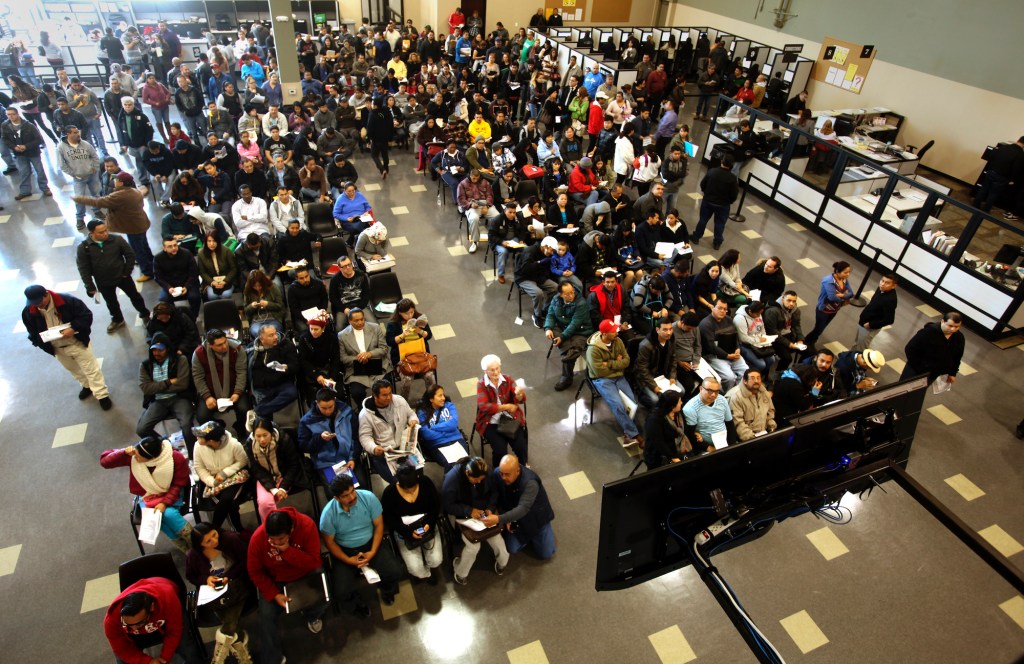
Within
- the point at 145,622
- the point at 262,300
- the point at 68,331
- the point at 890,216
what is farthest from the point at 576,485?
the point at 890,216

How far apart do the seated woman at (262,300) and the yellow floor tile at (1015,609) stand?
22.1ft

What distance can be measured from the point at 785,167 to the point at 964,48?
5.57 m

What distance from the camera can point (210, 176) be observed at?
817 cm

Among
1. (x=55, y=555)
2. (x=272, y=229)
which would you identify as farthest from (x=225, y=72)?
(x=55, y=555)

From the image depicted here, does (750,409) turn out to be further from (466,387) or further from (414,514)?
(414,514)

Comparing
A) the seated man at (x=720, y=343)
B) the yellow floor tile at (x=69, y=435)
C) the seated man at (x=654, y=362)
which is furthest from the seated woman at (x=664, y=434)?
the yellow floor tile at (x=69, y=435)

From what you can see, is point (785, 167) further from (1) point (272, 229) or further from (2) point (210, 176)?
(2) point (210, 176)

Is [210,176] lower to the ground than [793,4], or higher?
lower

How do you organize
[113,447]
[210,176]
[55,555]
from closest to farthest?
[55,555] → [113,447] → [210,176]

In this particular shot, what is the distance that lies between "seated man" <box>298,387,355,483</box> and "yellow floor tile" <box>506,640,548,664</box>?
1837 mm

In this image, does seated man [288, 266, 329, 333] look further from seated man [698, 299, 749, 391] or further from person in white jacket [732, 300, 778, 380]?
person in white jacket [732, 300, 778, 380]

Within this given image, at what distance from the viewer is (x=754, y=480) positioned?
2.05 m

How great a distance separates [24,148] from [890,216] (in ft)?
43.0

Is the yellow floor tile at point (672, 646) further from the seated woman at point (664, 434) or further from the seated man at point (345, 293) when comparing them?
the seated man at point (345, 293)
